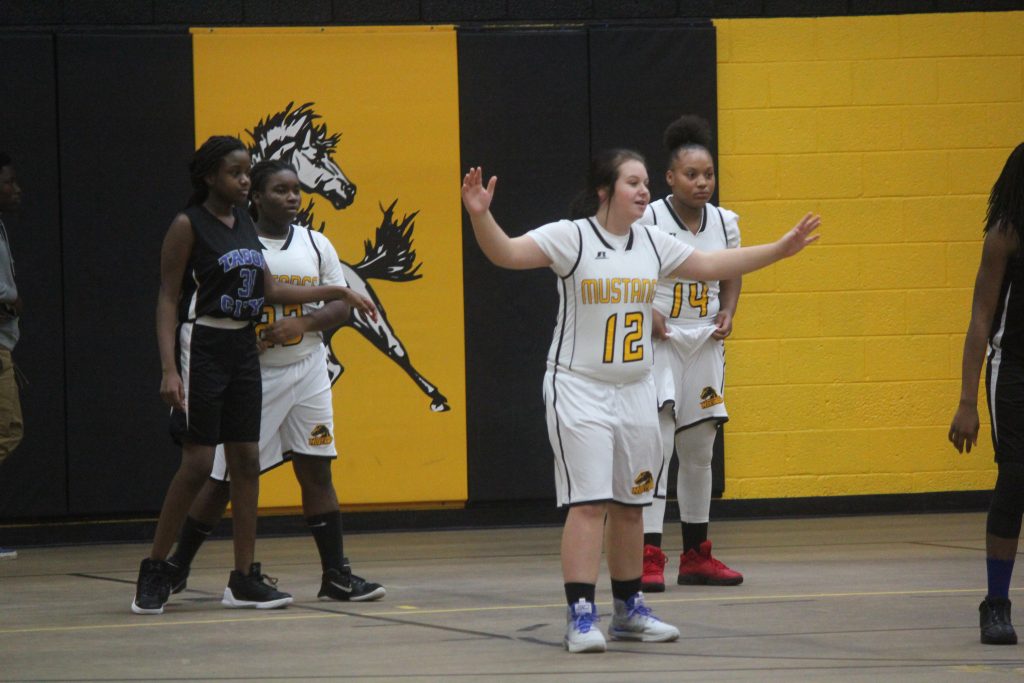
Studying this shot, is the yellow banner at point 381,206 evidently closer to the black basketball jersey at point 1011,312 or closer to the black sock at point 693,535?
the black sock at point 693,535

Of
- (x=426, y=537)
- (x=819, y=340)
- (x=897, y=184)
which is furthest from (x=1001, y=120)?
(x=426, y=537)

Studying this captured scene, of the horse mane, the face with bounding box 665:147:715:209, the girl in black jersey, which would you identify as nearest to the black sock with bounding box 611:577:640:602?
the girl in black jersey

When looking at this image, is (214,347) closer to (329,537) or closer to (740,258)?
(329,537)

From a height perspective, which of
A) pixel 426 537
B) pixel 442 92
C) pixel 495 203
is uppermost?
pixel 442 92

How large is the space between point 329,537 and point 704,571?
1.76 metres

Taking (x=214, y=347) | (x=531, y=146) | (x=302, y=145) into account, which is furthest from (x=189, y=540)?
(x=531, y=146)

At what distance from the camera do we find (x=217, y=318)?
6598 millimetres

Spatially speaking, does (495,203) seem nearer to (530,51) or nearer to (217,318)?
(530,51)

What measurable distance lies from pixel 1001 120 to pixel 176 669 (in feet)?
22.9

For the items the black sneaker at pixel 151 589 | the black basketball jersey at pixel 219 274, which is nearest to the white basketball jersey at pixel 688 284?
the black basketball jersey at pixel 219 274

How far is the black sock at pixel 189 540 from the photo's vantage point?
6.86 metres

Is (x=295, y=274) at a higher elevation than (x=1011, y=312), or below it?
higher

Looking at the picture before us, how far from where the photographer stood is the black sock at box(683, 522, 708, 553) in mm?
7430

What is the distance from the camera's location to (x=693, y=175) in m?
7.41
